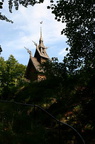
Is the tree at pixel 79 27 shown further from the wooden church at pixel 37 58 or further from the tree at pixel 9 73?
the tree at pixel 9 73

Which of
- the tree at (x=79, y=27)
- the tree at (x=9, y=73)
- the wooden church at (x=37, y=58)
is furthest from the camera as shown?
the tree at (x=9, y=73)

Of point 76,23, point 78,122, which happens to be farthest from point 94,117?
point 76,23

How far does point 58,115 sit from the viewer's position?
6.27 metres

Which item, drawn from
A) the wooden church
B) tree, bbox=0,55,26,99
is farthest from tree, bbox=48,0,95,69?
tree, bbox=0,55,26,99

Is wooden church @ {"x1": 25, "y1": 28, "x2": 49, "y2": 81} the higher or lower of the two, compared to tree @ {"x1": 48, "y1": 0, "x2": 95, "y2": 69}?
higher

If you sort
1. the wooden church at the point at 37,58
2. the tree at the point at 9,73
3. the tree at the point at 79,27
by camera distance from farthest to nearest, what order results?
1. the tree at the point at 9,73
2. the wooden church at the point at 37,58
3. the tree at the point at 79,27

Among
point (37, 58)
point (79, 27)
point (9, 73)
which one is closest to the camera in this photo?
point (79, 27)

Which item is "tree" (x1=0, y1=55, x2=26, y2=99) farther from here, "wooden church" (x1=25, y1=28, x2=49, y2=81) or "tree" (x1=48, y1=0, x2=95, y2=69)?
"tree" (x1=48, y1=0, x2=95, y2=69)

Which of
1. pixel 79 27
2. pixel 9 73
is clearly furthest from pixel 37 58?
pixel 79 27

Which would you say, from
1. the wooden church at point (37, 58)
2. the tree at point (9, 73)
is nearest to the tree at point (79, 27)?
the wooden church at point (37, 58)

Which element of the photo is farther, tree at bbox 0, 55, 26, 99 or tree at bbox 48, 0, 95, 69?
tree at bbox 0, 55, 26, 99

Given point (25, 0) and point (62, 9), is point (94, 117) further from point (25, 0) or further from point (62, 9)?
point (62, 9)

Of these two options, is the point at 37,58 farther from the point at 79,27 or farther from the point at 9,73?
the point at 79,27

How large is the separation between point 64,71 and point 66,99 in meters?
1.37
